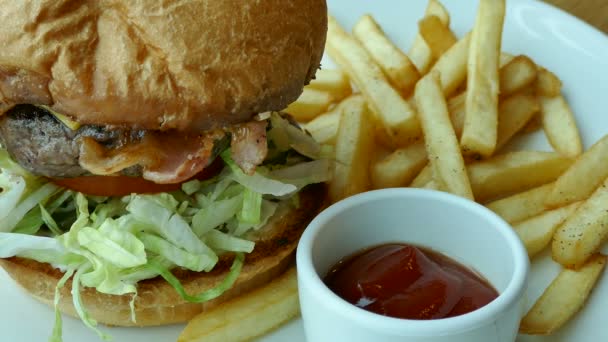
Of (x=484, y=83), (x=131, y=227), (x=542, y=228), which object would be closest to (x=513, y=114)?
(x=484, y=83)

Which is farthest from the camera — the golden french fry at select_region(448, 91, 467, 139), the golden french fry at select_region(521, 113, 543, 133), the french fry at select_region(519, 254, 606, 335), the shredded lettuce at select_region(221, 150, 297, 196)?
the golden french fry at select_region(521, 113, 543, 133)

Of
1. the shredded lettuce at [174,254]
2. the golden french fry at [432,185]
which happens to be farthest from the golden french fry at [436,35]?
the shredded lettuce at [174,254]

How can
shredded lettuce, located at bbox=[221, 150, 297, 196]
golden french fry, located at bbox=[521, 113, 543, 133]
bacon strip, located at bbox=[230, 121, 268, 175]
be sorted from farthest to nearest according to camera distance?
1. golden french fry, located at bbox=[521, 113, 543, 133]
2. shredded lettuce, located at bbox=[221, 150, 297, 196]
3. bacon strip, located at bbox=[230, 121, 268, 175]

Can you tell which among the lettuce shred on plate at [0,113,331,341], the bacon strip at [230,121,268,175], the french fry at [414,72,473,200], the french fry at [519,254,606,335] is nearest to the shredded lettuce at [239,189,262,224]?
the lettuce shred on plate at [0,113,331,341]

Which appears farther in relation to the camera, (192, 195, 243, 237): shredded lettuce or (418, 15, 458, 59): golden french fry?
(418, 15, 458, 59): golden french fry

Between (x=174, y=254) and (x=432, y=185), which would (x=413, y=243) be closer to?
(x=432, y=185)

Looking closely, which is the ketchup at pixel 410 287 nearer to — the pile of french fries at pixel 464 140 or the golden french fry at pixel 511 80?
the pile of french fries at pixel 464 140

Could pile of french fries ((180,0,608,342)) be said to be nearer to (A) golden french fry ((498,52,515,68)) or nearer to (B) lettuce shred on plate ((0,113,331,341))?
(A) golden french fry ((498,52,515,68))

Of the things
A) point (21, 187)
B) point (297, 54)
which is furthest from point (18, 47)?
point (297, 54)
